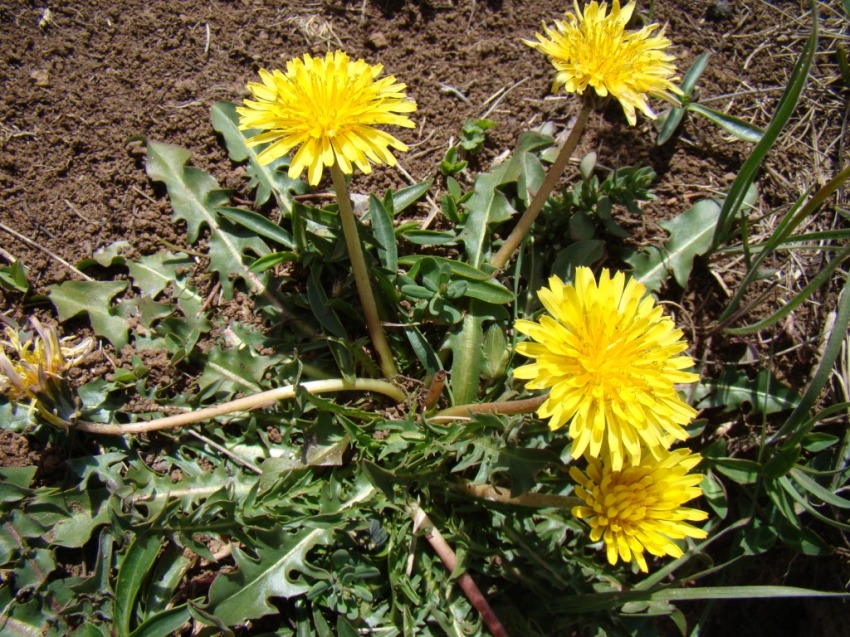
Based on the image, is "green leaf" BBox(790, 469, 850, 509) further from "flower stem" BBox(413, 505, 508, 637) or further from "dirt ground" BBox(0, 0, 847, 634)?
"flower stem" BBox(413, 505, 508, 637)

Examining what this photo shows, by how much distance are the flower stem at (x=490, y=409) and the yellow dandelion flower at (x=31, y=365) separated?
1563 millimetres

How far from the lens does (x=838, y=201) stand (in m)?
3.12

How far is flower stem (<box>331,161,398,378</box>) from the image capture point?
7.29ft

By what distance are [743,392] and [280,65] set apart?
288cm

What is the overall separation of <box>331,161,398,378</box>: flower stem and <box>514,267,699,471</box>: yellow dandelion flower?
2.52ft

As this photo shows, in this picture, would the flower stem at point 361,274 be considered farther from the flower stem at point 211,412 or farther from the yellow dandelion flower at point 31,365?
the yellow dandelion flower at point 31,365

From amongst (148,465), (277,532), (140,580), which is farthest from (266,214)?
(140,580)

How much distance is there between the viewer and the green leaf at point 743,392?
Result: 2963 millimetres

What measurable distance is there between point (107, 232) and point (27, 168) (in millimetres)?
520

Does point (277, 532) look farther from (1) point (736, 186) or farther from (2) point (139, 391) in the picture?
(1) point (736, 186)

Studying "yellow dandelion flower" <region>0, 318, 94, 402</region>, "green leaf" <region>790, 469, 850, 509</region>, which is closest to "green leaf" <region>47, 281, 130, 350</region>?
"yellow dandelion flower" <region>0, 318, 94, 402</region>

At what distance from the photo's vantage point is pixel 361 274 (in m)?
2.53

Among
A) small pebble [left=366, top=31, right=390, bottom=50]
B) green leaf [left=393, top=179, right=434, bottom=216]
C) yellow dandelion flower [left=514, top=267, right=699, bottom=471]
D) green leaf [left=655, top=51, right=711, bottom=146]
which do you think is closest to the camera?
yellow dandelion flower [left=514, top=267, right=699, bottom=471]

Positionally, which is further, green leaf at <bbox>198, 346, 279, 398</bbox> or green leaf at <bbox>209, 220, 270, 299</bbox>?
green leaf at <bbox>209, 220, 270, 299</bbox>
